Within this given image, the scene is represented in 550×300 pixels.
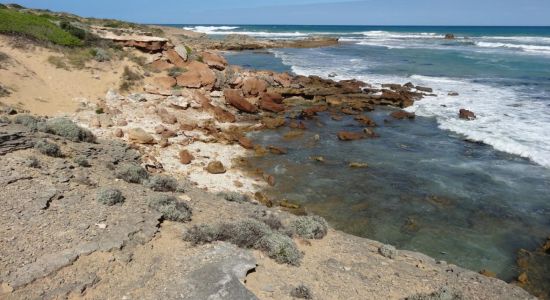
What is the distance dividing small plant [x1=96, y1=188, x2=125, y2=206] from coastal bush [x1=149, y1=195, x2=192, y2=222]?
639 millimetres

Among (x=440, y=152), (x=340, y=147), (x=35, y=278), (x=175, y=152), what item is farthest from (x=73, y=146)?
(x=440, y=152)

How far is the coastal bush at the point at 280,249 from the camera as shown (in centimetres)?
743

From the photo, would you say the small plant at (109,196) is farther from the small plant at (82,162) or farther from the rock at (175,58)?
the rock at (175,58)

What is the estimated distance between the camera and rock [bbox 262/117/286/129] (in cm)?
1953

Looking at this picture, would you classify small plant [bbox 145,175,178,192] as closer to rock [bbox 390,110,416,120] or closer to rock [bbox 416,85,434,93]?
rock [bbox 390,110,416,120]

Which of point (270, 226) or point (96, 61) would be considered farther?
point (96, 61)

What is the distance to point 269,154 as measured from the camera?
15867mm

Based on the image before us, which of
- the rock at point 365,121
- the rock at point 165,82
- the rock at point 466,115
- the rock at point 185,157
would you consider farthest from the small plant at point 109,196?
the rock at point 466,115

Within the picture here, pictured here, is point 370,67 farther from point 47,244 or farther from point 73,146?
A: point 47,244

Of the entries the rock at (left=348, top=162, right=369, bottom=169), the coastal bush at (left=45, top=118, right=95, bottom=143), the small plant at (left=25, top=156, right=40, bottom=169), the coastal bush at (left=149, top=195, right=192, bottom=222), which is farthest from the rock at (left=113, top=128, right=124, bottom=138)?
the rock at (left=348, top=162, right=369, bottom=169)

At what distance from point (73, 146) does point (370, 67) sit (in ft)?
106

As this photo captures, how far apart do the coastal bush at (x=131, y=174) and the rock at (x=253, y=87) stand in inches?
544

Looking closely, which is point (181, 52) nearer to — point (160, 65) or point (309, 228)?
point (160, 65)

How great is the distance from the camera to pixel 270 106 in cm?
2242
